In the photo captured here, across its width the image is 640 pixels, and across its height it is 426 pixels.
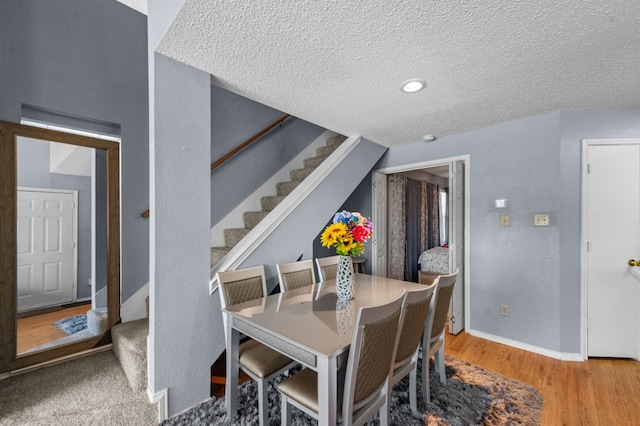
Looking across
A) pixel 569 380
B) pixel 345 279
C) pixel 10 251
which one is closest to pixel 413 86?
pixel 345 279

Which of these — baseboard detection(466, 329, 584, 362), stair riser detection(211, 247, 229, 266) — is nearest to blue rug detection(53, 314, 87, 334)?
stair riser detection(211, 247, 229, 266)

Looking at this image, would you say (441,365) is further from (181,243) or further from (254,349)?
(181,243)

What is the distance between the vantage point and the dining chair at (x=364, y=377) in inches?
46.7

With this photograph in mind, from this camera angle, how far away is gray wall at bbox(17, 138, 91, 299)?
84.9 inches

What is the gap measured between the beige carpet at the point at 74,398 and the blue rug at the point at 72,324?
0.90 feet

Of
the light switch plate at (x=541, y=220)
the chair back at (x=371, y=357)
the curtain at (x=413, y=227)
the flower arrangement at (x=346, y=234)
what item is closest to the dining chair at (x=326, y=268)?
the flower arrangement at (x=346, y=234)

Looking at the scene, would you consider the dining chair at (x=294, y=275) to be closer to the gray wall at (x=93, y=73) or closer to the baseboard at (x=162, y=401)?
the baseboard at (x=162, y=401)

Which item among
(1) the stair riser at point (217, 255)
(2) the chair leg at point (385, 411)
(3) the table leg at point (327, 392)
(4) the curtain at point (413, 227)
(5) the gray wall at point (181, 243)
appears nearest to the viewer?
(3) the table leg at point (327, 392)

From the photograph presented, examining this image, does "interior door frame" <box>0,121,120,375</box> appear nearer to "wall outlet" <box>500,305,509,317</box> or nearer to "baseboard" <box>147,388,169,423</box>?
"baseboard" <box>147,388,169,423</box>

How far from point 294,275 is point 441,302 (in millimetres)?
1146

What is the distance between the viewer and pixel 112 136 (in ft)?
8.68

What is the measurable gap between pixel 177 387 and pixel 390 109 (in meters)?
2.66

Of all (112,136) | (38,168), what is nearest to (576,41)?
(112,136)

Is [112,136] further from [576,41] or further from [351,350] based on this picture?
[576,41]
